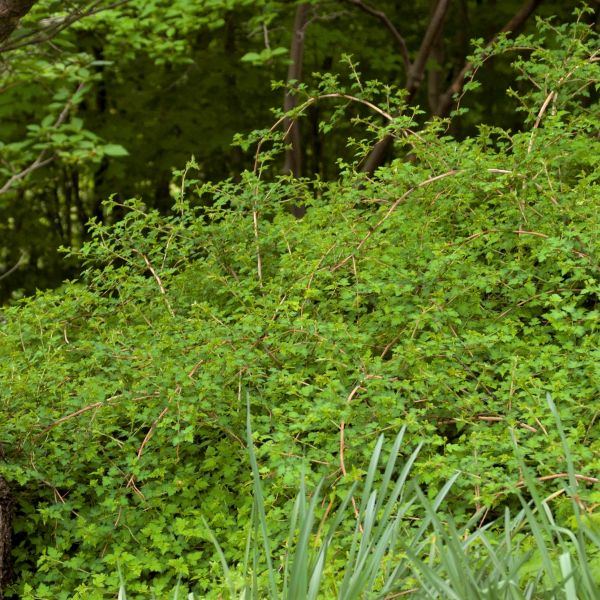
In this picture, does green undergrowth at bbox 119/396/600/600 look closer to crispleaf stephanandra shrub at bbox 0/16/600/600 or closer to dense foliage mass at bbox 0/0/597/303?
crispleaf stephanandra shrub at bbox 0/16/600/600

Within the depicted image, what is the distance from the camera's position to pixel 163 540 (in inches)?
143

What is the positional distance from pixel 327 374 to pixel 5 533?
147 centimetres

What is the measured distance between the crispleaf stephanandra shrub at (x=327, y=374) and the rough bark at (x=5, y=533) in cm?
7

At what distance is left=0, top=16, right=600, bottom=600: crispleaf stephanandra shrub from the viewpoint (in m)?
3.47

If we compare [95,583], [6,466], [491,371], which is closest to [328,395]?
[491,371]

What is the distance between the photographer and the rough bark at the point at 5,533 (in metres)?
3.69

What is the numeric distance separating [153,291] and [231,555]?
2046 mm

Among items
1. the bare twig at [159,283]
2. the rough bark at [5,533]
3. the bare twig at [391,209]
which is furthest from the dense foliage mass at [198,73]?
the rough bark at [5,533]

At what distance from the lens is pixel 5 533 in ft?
12.2

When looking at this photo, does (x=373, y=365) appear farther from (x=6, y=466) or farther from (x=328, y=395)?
(x=6, y=466)

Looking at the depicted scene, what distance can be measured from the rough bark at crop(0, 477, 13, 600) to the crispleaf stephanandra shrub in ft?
0.22

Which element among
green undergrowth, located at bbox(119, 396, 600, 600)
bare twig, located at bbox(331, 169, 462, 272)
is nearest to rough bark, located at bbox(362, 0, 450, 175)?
bare twig, located at bbox(331, 169, 462, 272)

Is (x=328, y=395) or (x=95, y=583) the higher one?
(x=328, y=395)

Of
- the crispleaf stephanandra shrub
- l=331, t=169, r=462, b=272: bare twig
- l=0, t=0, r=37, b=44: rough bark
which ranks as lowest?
the crispleaf stephanandra shrub
